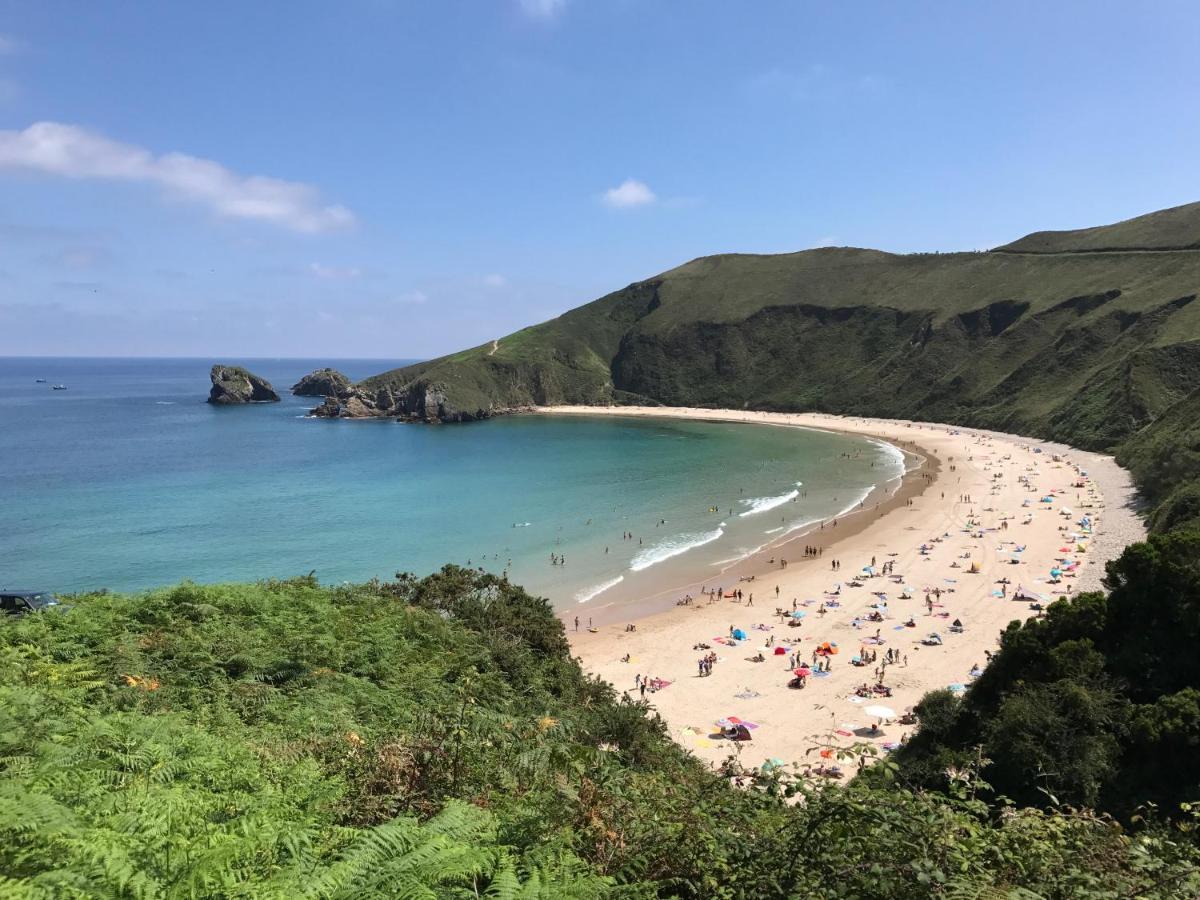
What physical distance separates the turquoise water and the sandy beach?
16.1 ft

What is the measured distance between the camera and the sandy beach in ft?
74.0

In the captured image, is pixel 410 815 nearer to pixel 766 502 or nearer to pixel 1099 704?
pixel 1099 704

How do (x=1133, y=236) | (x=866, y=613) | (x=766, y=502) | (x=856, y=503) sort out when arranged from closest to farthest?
(x=866, y=613), (x=856, y=503), (x=766, y=502), (x=1133, y=236)

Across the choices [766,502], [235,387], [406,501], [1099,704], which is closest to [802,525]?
[766,502]

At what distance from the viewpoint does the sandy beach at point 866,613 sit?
22547 mm

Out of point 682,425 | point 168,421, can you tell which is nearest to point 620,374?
point 682,425

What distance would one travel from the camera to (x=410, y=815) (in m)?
5.51

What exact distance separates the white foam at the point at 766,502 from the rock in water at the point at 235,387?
417ft

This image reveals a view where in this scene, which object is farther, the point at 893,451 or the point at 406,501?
the point at 893,451

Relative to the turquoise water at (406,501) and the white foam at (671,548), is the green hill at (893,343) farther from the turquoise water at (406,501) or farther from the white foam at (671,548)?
the white foam at (671,548)

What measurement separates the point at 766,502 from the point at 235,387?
424ft

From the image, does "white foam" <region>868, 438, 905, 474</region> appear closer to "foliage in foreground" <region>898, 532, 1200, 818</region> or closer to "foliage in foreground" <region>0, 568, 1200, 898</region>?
"foliage in foreground" <region>898, 532, 1200, 818</region>

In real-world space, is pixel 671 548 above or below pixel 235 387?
below

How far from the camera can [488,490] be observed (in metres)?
60.4
